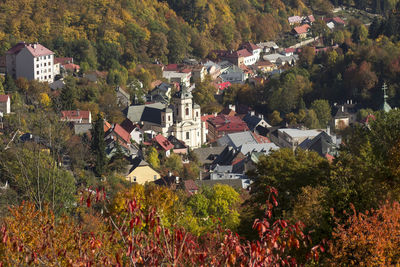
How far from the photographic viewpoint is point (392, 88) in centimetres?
4816

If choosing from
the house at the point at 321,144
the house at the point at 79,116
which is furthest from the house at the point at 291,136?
the house at the point at 79,116

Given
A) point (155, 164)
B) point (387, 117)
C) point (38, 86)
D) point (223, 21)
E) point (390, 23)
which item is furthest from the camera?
point (223, 21)

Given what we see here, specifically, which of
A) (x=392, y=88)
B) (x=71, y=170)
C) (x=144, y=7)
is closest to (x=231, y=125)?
(x=392, y=88)

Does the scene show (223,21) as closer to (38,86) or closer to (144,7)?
(144,7)

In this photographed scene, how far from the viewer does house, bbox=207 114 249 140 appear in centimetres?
4488

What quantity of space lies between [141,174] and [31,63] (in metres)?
16.6

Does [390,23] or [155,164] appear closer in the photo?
[155,164]

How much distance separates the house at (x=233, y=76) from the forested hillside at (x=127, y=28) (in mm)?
3505

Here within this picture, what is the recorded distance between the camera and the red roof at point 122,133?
39250mm

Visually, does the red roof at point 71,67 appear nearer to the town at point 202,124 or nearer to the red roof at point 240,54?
the town at point 202,124

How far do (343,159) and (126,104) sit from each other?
3048 centimetres

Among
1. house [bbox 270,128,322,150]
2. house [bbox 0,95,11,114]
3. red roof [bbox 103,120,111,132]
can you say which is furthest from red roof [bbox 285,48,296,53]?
house [bbox 0,95,11,114]

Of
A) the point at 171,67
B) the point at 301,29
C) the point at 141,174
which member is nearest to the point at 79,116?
the point at 141,174

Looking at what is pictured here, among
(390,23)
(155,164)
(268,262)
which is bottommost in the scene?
(155,164)
